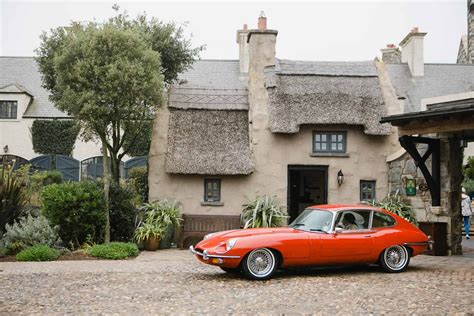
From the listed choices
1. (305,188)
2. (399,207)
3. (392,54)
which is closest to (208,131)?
(399,207)

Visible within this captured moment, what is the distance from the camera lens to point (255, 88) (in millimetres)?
16938

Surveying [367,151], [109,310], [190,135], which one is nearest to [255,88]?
[190,135]

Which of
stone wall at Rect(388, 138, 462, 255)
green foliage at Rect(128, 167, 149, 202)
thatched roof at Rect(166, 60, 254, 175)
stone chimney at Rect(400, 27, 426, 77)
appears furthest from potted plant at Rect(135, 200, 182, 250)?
stone chimney at Rect(400, 27, 426, 77)

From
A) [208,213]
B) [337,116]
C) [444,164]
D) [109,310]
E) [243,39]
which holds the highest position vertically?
[243,39]

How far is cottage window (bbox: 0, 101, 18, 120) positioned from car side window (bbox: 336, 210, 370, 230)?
24.1m

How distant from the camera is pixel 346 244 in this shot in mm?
10023

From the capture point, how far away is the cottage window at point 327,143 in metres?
16.5

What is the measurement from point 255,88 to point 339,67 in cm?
314

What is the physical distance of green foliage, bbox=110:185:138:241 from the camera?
1492 centimetres

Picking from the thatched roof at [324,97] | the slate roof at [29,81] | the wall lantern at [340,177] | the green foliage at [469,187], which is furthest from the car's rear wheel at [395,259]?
the slate roof at [29,81]

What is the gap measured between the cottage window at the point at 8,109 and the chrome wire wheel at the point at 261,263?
78.5 ft

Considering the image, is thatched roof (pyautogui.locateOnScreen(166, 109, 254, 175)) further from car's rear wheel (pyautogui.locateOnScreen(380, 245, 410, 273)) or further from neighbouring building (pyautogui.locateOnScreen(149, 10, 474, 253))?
car's rear wheel (pyautogui.locateOnScreen(380, 245, 410, 273))

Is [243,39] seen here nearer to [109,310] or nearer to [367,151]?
[367,151]

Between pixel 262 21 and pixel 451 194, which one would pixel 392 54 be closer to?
pixel 262 21
